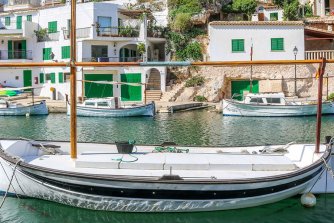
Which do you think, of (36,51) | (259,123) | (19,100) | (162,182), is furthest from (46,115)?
(162,182)

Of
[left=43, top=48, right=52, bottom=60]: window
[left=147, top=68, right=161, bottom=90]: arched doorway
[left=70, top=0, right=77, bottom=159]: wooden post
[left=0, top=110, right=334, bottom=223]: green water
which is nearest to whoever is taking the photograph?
[left=0, top=110, right=334, bottom=223]: green water

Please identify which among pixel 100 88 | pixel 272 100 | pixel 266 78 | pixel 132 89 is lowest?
pixel 272 100

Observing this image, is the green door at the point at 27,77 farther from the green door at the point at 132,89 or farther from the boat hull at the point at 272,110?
the boat hull at the point at 272,110

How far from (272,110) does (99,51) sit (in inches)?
701

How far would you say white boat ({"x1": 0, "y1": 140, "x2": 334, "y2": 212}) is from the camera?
30.2 feet

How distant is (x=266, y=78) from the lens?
1531 inches

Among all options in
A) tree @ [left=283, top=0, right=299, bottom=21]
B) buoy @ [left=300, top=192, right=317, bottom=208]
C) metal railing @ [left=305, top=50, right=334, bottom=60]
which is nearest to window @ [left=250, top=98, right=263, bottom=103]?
metal railing @ [left=305, top=50, right=334, bottom=60]

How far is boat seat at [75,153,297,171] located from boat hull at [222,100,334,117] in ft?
68.9

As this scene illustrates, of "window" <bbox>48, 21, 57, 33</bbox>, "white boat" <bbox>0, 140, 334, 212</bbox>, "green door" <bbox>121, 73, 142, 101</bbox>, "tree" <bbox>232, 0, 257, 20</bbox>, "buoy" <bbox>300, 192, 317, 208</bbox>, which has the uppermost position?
"tree" <bbox>232, 0, 257, 20</bbox>

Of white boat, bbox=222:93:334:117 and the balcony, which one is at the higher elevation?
the balcony

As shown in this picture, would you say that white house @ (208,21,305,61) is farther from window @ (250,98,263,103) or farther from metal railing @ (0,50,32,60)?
metal railing @ (0,50,32,60)

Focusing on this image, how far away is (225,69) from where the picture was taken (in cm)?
3959

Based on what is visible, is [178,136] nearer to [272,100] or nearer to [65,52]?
[272,100]

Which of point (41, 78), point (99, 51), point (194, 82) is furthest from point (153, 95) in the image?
point (41, 78)
